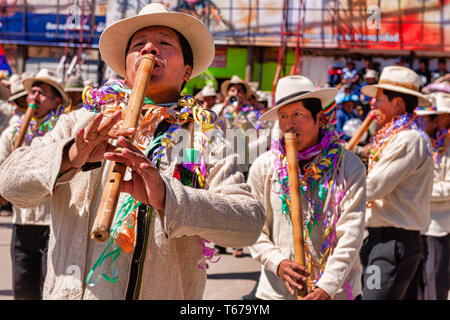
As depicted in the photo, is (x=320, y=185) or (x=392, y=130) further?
(x=392, y=130)

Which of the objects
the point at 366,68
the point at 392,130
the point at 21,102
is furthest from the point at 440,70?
the point at 392,130

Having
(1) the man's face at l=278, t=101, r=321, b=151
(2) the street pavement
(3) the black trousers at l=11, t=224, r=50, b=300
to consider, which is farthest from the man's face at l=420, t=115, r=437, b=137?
(3) the black trousers at l=11, t=224, r=50, b=300

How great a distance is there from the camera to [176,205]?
198 cm

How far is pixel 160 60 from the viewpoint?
2338 mm

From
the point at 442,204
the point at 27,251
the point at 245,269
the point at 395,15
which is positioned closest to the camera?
the point at 27,251

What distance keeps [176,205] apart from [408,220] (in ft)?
9.48

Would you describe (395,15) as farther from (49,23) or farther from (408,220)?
(408,220)

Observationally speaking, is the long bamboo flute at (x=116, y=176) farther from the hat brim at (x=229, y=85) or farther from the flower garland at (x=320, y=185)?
the hat brim at (x=229, y=85)

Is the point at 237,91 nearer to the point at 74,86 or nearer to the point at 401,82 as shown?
the point at 74,86

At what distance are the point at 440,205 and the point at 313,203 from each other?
2.45 metres

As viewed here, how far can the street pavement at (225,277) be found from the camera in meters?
6.25

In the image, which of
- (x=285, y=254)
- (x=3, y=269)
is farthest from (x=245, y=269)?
(x=285, y=254)

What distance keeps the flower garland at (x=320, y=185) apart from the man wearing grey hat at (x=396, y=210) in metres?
0.77

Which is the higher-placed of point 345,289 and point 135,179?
point 135,179
